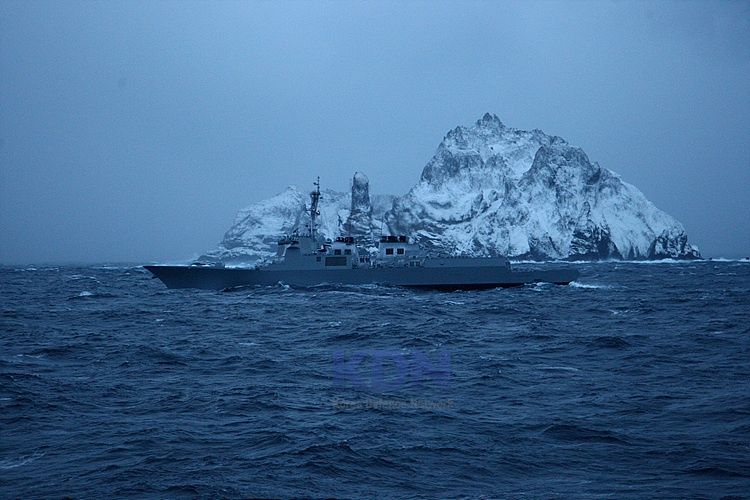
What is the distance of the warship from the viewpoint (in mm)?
48250

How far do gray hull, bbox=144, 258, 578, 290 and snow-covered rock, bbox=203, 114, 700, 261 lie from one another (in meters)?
96.6

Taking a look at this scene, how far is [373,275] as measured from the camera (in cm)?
4888

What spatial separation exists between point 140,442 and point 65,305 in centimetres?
3241

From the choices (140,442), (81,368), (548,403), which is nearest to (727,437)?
(548,403)

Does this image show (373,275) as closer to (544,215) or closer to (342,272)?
(342,272)

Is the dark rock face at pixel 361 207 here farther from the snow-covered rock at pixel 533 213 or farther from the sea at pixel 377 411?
the sea at pixel 377 411

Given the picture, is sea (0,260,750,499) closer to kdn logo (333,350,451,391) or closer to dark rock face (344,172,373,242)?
kdn logo (333,350,451,391)

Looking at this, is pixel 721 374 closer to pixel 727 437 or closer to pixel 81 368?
pixel 727 437

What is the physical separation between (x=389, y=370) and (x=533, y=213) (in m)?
154

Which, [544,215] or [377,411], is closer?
[377,411]

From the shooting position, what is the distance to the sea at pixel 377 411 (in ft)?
28.0

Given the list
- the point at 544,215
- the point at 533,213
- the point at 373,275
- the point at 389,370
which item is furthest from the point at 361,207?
the point at 389,370

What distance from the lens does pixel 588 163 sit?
585ft

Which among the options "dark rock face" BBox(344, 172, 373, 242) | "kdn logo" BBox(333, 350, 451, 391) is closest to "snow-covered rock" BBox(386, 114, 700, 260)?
"dark rock face" BBox(344, 172, 373, 242)
